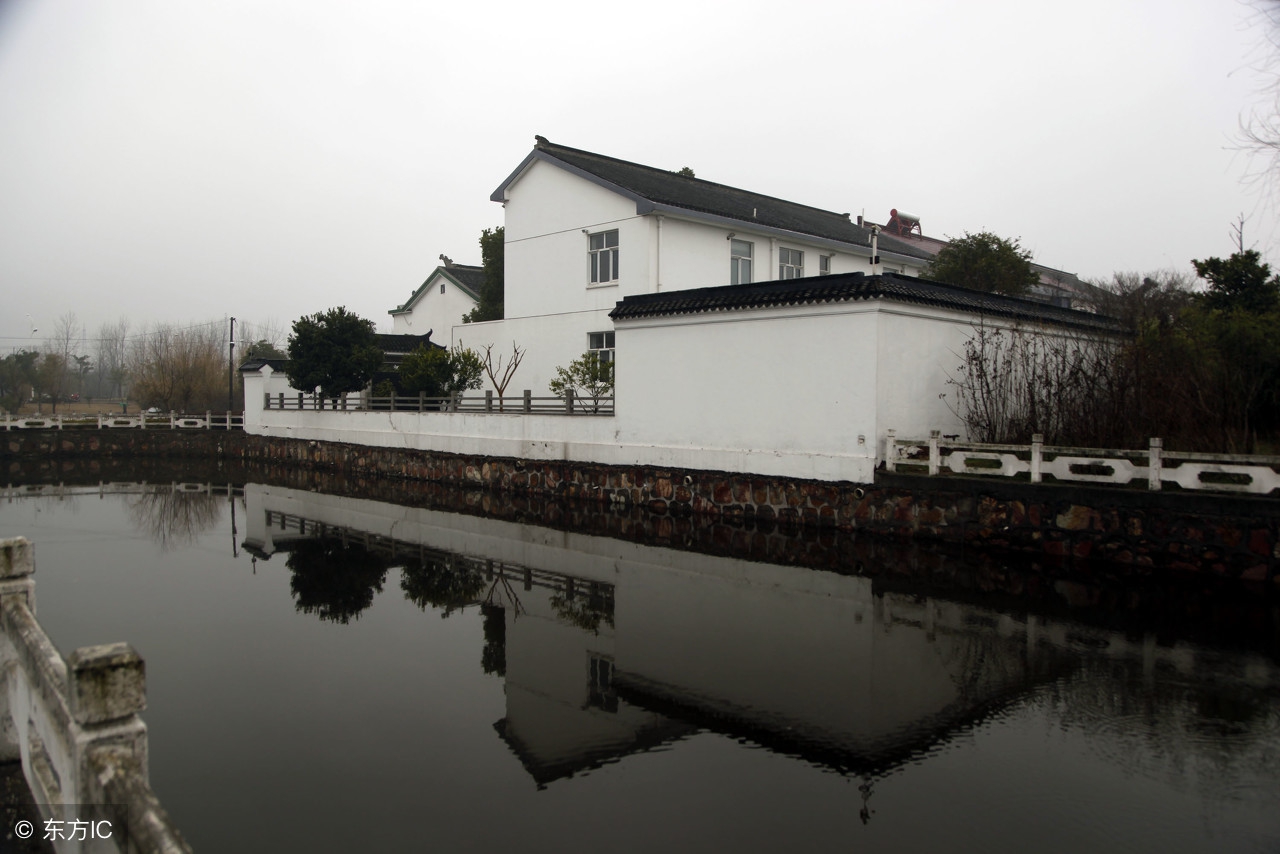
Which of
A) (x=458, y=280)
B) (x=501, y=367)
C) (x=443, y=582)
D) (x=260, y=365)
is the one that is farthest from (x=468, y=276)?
(x=443, y=582)

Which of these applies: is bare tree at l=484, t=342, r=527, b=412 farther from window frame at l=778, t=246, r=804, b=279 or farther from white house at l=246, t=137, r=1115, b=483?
window frame at l=778, t=246, r=804, b=279

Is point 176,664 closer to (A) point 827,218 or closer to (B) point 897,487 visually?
(B) point 897,487

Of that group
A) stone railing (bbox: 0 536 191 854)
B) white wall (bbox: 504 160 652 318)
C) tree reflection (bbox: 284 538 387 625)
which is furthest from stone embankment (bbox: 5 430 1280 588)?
stone railing (bbox: 0 536 191 854)

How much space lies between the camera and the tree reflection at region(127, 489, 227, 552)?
495 inches

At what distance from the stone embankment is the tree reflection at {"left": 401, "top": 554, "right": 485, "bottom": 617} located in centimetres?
360

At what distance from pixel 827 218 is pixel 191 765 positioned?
24.7 meters

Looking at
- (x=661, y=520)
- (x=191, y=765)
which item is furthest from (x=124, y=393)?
(x=191, y=765)

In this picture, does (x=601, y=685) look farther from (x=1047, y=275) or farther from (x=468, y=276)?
(x=1047, y=275)

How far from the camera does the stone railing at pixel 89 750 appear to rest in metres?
2.55

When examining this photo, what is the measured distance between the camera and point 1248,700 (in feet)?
17.9

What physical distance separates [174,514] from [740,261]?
1274 centimetres

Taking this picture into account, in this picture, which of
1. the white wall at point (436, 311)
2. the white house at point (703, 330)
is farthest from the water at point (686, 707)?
Answer: the white wall at point (436, 311)

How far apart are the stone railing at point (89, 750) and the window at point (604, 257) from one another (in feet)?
51.8

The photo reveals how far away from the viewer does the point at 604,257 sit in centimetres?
1906
